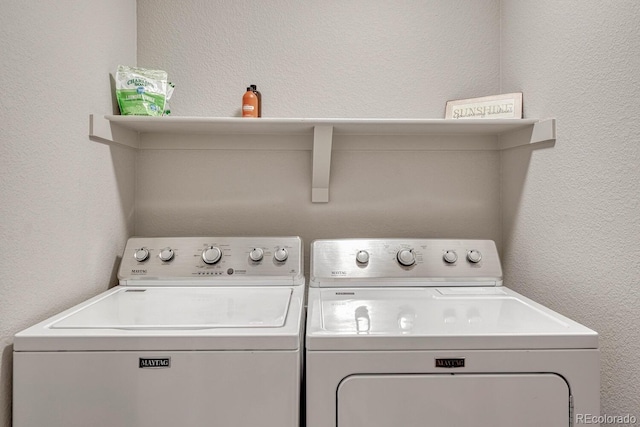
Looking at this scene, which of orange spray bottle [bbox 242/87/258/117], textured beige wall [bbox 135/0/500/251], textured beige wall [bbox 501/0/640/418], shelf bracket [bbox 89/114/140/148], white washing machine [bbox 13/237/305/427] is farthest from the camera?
textured beige wall [bbox 135/0/500/251]

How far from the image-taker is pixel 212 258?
4.99 ft

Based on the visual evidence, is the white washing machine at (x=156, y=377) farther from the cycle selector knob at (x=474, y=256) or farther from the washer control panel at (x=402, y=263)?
the cycle selector knob at (x=474, y=256)

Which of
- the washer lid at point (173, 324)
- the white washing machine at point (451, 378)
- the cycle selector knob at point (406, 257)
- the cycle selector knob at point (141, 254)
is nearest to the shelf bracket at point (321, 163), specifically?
the cycle selector knob at point (406, 257)

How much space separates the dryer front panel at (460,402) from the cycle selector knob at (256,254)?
66 cm

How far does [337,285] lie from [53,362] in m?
0.90

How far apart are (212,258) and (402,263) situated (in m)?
0.73

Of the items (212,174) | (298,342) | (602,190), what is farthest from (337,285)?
(602,190)

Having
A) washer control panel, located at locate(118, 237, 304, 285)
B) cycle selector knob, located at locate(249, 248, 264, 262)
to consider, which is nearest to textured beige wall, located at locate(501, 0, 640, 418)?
washer control panel, located at locate(118, 237, 304, 285)

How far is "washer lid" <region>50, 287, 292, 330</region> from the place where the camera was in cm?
104

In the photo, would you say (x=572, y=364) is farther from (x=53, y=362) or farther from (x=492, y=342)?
(x=53, y=362)

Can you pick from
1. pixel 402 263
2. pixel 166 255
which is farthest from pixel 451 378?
pixel 166 255

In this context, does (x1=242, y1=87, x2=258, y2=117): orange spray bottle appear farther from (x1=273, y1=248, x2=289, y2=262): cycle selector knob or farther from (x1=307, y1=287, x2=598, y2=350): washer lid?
(x1=307, y1=287, x2=598, y2=350): washer lid

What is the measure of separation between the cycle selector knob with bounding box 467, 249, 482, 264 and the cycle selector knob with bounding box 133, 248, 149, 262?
4.09 ft

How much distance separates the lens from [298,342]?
978mm
